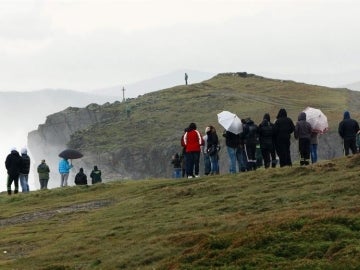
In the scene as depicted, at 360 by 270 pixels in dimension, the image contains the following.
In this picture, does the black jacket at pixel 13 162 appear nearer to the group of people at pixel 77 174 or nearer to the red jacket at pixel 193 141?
the group of people at pixel 77 174

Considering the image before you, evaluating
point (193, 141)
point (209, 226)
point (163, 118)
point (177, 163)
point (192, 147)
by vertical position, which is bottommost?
point (209, 226)

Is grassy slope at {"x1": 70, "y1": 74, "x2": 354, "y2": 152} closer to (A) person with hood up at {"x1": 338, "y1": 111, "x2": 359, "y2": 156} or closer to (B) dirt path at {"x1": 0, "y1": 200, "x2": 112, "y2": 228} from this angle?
(A) person with hood up at {"x1": 338, "y1": 111, "x2": 359, "y2": 156}

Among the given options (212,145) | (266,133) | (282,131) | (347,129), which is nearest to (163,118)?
Answer: (212,145)

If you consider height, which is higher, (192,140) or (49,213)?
(192,140)

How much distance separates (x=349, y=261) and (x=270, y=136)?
18.9 metres

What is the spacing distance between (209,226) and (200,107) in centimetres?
9167

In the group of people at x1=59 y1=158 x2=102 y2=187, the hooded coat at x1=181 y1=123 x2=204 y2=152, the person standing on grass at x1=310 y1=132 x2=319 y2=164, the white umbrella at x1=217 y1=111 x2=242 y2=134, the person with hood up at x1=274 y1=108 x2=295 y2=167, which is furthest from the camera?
the group of people at x1=59 y1=158 x2=102 y2=187

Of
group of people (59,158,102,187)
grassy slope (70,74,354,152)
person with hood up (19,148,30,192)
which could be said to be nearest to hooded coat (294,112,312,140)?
person with hood up (19,148,30,192)

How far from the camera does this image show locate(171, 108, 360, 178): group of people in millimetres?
35031

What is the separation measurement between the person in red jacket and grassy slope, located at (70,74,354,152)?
53973 millimetres

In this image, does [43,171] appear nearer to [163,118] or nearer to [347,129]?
[347,129]

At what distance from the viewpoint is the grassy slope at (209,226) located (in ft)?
62.3

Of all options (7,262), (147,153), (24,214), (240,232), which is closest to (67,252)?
(7,262)

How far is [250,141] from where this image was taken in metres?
36.7
